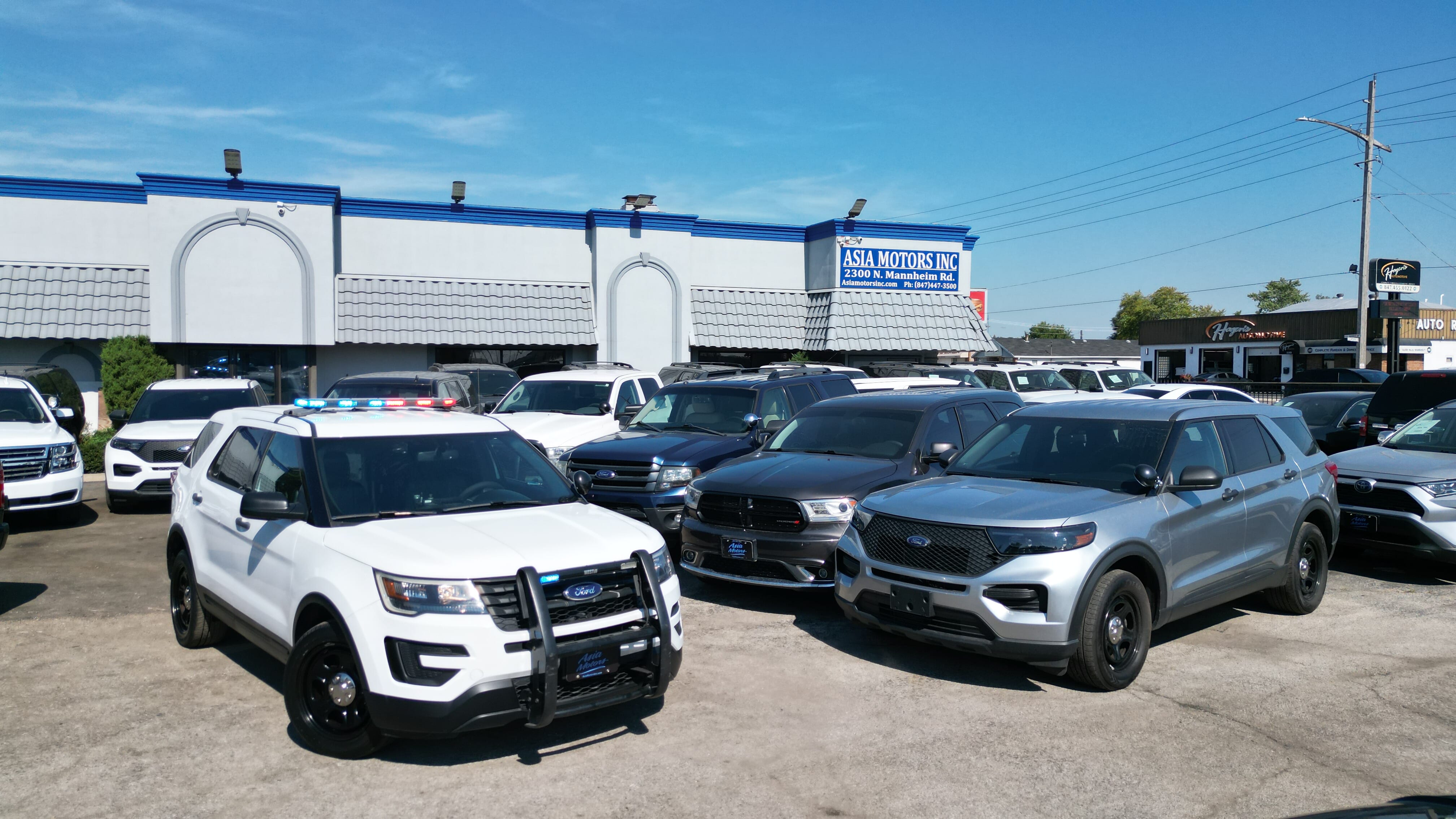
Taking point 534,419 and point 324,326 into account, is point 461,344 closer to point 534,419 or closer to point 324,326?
point 324,326

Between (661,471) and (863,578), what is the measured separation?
3.58 meters

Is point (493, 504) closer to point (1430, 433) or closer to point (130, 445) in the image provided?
point (130, 445)

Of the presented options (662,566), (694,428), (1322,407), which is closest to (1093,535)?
(662,566)

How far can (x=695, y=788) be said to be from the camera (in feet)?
15.3

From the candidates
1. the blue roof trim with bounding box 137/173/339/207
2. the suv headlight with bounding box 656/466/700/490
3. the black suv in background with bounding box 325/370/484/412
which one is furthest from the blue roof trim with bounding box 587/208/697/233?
the suv headlight with bounding box 656/466/700/490

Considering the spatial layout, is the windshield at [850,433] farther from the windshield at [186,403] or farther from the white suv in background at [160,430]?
the windshield at [186,403]

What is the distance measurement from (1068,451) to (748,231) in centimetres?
1950

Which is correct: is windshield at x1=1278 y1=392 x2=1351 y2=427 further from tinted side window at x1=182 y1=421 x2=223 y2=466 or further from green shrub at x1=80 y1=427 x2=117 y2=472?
green shrub at x1=80 y1=427 x2=117 y2=472

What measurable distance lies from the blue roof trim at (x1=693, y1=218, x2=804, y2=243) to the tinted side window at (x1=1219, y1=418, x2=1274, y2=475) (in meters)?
18.6

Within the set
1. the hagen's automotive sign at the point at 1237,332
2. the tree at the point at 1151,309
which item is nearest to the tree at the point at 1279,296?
the tree at the point at 1151,309

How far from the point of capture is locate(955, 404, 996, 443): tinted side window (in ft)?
30.3

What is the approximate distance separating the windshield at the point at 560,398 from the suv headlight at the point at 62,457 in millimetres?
4974

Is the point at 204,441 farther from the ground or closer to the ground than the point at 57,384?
closer to the ground

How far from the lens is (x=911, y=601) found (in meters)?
6.18
